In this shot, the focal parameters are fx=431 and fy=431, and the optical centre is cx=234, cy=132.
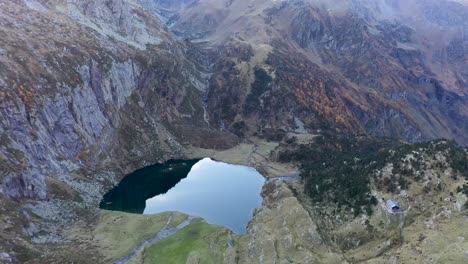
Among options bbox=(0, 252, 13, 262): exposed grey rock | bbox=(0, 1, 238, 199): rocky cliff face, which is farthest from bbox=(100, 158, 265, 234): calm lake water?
bbox=(0, 252, 13, 262): exposed grey rock

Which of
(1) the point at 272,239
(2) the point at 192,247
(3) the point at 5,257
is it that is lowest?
(3) the point at 5,257

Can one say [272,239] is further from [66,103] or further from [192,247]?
[66,103]

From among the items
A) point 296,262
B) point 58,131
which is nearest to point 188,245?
point 296,262

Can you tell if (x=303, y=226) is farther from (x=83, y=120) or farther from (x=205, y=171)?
(x=83, y=120)

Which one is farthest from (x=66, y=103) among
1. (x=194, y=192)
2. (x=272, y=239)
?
(x=272, y=239)

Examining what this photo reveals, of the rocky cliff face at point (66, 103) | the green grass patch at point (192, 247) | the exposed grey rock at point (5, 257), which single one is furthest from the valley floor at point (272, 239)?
the rocky cliff face at point (66, 103)

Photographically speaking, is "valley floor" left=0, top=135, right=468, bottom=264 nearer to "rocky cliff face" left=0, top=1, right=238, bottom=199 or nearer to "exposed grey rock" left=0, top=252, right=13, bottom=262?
"exposed grey rock" left=0, top=252, right=13, bottom=262

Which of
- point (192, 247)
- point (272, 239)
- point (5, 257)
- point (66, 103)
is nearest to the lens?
point (5, 257)
